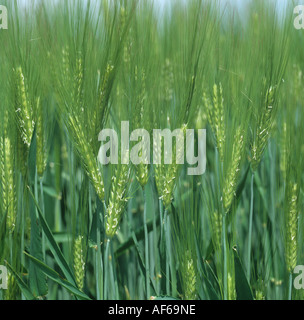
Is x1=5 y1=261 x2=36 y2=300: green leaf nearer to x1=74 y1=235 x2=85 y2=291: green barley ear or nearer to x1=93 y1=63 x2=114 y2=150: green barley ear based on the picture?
x1=74 y1=235 x2=85 y2=291: green barley ear

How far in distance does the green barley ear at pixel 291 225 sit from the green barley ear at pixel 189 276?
6.5 inches

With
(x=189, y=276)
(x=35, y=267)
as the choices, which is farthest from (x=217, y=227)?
(x=35, y=267)

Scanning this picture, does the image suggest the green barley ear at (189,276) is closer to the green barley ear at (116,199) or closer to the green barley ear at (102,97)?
the green barley ear at (116,199)

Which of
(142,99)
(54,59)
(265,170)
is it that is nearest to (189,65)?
(142,99)

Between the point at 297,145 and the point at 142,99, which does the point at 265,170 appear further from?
the point at 142,99

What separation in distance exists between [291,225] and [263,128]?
0.17 metres

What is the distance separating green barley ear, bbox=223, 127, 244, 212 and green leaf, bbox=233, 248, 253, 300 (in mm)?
86

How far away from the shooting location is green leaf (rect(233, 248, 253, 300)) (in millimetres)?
829

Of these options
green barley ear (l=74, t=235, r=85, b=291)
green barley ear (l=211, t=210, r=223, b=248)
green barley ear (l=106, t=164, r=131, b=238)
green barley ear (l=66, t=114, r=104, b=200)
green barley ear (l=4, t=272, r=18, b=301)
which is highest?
green barley ear (l=66, t=114, r=104, b=200)

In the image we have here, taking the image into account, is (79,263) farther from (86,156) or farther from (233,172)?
(233,172)

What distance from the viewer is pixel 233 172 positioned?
0.82 meters

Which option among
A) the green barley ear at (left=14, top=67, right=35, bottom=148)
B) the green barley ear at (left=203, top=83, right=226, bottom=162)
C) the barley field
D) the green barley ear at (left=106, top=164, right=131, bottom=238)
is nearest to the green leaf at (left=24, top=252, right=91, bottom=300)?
the barley field

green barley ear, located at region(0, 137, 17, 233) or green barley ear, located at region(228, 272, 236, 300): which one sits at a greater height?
green barley ear, located at region(0, 137, 17, 233)
